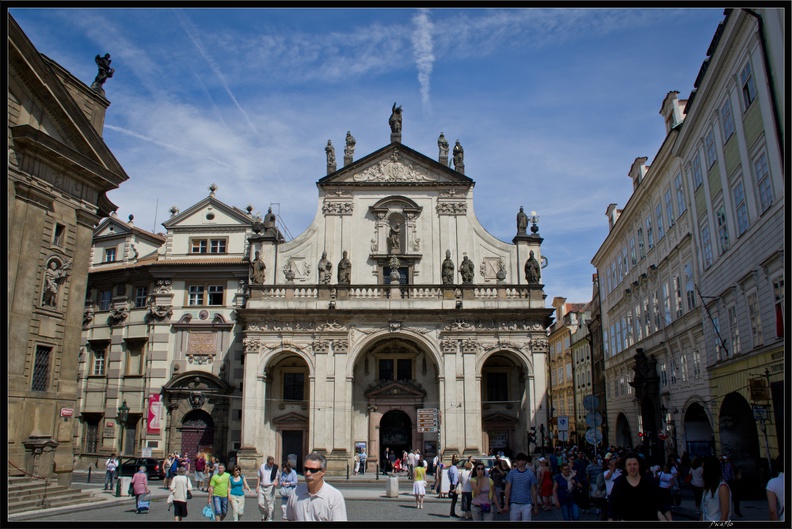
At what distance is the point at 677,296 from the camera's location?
2877 centimetres

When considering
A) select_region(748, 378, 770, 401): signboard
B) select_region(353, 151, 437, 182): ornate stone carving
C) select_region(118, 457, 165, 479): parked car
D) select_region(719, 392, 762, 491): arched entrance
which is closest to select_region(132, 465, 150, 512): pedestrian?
select_region(118, 457, 165, 479): parked car

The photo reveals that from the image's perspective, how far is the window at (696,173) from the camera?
2486cm

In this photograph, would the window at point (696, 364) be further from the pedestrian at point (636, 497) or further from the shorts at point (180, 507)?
the pedestrian at point (636, 497)

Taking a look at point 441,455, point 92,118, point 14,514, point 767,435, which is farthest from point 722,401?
point 92,118

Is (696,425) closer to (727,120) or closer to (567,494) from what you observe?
(727,120)

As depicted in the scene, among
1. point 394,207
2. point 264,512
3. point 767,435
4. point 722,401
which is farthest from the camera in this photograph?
point 394,207

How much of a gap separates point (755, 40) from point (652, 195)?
52.2 feet

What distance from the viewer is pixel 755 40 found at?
17562 mm

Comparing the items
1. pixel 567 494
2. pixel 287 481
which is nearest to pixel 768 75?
pixel 567 494

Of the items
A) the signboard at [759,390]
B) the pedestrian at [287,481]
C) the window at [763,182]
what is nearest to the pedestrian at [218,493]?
the pedestrian at [287,481]

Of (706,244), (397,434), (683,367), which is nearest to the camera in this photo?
(706,244)

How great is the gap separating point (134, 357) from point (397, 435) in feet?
55.6

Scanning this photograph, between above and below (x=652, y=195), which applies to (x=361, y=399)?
below

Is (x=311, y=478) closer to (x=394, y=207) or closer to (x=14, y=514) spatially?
(x=14, y=514)
